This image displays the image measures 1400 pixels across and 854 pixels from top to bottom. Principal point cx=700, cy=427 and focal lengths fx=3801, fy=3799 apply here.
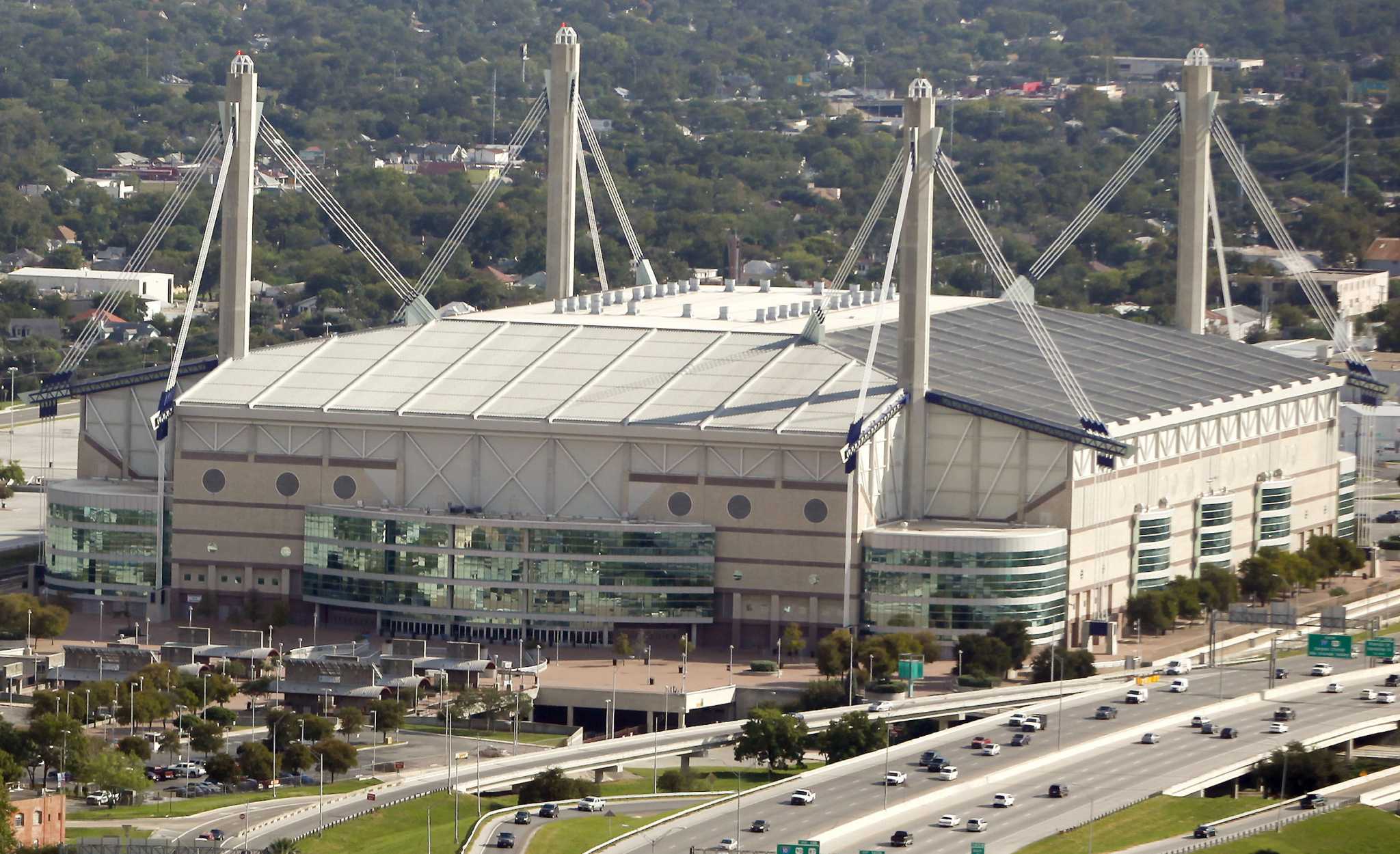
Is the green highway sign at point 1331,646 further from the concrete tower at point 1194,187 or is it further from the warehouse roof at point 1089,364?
the concrete tower at point 1194,187

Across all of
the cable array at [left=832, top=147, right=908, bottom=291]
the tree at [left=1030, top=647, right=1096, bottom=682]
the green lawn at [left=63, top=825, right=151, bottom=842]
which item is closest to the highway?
the tree at [left=1030, top=647, right=1096, bottom=682]

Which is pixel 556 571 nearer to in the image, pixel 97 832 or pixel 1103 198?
pixel 97 832

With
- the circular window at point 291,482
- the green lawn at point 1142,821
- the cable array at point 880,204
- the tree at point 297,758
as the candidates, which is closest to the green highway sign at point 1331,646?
the green lawn at point 1142,821

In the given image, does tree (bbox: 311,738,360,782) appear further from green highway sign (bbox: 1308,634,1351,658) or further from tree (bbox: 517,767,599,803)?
green highway sign (bbox: 1308,634,1351,658)


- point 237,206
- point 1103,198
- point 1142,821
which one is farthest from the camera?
point 1103,198

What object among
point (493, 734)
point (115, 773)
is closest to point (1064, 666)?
point (493, 734)
